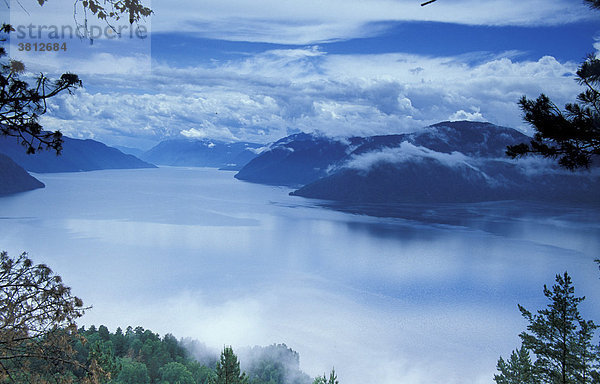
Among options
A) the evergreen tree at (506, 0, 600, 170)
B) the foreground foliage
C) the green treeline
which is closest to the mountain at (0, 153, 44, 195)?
the green treeline

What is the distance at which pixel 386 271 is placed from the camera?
71.2 meters

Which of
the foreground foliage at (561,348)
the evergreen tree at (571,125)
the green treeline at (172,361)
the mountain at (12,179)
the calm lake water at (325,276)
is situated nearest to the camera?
the evergreen tree at (571,125)

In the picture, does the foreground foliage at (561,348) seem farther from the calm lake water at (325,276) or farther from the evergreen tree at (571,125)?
the calm lake water at (325,276)

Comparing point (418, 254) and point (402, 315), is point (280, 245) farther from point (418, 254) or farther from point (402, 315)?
point (402, 315)

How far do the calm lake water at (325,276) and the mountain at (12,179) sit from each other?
1917 centimetres

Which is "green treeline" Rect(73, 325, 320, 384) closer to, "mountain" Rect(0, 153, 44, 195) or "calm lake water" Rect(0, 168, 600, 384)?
"calm lake water" Rect(0, 168, 600, 384)

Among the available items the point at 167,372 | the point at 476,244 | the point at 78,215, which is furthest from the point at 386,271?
the point at 78,215

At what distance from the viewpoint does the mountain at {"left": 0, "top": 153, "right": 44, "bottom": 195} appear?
147 meters

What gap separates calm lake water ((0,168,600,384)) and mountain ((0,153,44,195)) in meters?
19.2

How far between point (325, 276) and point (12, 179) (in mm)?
135230

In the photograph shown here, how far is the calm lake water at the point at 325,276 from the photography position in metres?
44.8

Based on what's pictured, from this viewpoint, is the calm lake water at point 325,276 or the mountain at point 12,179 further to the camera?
the mountain at point 12,179

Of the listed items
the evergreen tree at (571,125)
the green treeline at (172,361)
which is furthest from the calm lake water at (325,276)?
the evergreen tree at (571,125)

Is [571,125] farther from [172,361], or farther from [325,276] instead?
[325,276]
